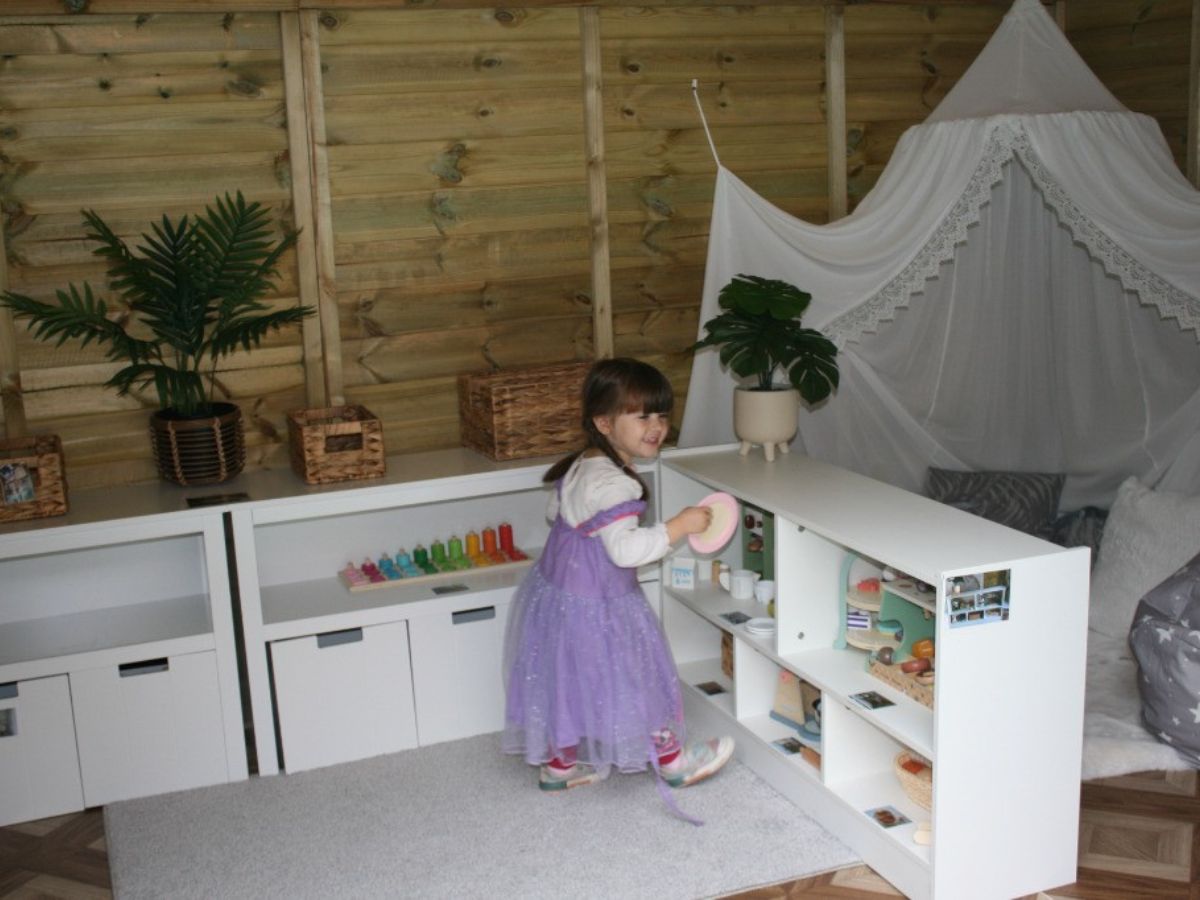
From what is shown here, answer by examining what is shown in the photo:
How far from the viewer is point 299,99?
3768 mm

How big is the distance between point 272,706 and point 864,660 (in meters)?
1.55

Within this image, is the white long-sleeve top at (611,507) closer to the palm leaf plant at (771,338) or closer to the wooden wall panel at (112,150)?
the palm leaf plant at (771,338)

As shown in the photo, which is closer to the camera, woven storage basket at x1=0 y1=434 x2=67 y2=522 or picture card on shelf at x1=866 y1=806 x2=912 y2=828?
picture card on shelf at x1=866 y1=806 x2=912 y2=828

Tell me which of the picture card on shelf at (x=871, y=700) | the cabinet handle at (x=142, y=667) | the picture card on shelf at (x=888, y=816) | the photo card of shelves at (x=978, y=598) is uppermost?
the photo card of shelves at (x=978, y=598)

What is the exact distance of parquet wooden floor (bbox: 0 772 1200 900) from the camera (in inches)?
113

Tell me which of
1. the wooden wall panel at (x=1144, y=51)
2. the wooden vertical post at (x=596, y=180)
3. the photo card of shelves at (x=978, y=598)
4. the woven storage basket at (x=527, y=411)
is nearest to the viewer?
the photo card of shelves at (x=978, y=598)

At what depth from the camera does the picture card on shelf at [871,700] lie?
9.55 feet

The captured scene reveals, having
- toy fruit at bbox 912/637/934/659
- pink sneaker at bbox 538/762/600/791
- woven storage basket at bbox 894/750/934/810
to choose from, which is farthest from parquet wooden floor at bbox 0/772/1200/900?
pink sneaker at bbox 538/762/600/791

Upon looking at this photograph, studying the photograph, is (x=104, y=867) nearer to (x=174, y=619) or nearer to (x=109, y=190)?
(x=174, y=619)

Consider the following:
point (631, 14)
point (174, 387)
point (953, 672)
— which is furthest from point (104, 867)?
point (631, 14)

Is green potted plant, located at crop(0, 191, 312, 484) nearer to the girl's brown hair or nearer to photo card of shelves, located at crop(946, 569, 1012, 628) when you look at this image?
the girl's brown hair

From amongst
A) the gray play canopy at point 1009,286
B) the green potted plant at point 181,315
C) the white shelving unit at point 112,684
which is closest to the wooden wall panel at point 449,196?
the green potted plant at point 181,315

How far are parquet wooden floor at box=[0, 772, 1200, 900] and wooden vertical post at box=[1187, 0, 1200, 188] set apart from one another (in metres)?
1.90

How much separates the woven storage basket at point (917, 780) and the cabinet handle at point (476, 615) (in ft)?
3.92
